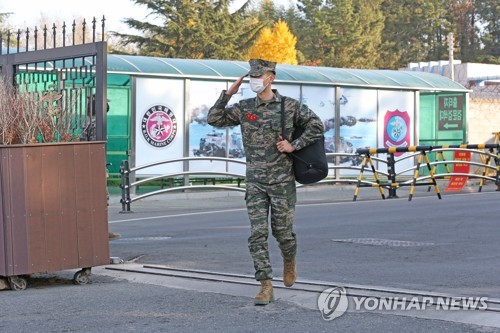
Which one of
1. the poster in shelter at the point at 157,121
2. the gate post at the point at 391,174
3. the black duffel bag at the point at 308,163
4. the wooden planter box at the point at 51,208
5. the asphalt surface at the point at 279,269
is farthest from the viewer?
the poster in shelter at the point at 157,121

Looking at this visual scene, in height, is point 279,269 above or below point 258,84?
below

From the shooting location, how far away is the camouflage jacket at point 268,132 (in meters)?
8.09

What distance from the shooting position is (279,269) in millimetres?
10258

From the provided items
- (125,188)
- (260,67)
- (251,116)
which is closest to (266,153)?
(251,116)

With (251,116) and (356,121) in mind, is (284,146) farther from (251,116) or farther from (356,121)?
(356,121)

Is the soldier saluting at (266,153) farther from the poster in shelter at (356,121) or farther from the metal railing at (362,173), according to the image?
the poster in shelter at (356,121)

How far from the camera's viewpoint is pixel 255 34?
60.1 metres

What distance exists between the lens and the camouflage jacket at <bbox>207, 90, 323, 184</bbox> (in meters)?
8.09

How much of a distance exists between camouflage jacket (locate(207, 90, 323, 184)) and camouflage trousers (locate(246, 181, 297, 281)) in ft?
0.24

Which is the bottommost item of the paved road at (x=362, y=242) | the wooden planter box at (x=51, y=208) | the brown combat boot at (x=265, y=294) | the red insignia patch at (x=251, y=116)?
the paved road at (x=362, y=242)

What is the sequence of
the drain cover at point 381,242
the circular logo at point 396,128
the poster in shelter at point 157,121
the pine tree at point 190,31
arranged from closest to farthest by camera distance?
1. the drain cover at point 381,242
2. the poster in shelter at point 157,121
3. the circular logo at point 396,128
4. the pine tree at point 190,31

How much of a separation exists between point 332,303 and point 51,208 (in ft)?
10.3

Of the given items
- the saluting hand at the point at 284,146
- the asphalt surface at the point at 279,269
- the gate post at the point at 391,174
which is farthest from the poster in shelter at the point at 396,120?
the saluting hand at the point at 284,146

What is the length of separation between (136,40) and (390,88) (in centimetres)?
2910
